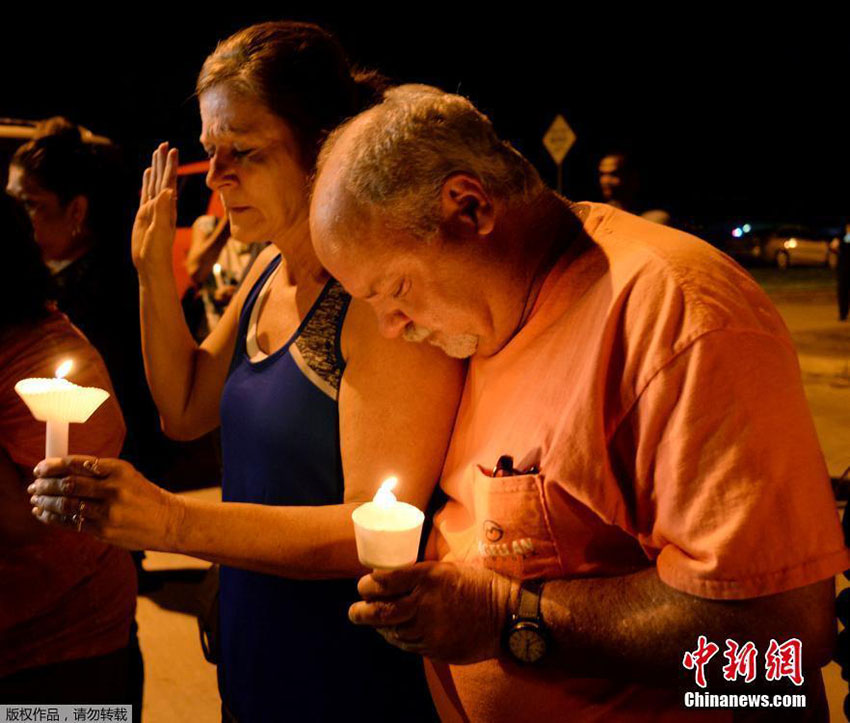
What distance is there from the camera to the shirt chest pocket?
1320mm

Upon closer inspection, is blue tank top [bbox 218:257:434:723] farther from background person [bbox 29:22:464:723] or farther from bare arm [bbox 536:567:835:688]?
bare arm [bbox 536:567:835:688]

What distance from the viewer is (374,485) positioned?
1.61m

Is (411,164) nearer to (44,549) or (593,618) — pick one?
(593,618)

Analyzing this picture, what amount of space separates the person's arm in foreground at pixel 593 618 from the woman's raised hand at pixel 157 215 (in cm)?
143

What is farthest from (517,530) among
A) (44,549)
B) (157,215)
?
(157,215)

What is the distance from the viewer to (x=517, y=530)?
4.42ft

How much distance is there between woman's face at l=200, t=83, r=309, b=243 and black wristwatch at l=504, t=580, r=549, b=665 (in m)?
1.05

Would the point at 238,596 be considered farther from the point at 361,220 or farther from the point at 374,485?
the point at 361,220

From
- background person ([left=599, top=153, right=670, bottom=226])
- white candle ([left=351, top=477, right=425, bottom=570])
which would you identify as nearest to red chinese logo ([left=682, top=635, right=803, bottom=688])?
white candle ([left=351, top=477, right=425, bottom=570])

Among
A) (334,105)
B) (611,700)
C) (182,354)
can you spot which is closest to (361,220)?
(334,105)

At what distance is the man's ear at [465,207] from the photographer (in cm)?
137

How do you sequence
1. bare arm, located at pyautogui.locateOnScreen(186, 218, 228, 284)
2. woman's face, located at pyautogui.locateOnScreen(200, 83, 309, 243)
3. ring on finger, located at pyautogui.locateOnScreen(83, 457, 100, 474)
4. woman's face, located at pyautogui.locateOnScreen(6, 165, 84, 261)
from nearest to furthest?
ring on finger, located at pyautogui.locateOnScreen(83, 457, 100, 474) → woman's face, located at pyautogui.locateOnScreen(200, 83, 309, 243) → woman's face, located at pyautogui.locateOnScreen(6, 165, 84, 261) → bare arm, located at pyautogui.locateOnScreen(186, 218, 228, 284)

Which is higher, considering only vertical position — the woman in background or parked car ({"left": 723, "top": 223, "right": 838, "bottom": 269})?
the woman in background

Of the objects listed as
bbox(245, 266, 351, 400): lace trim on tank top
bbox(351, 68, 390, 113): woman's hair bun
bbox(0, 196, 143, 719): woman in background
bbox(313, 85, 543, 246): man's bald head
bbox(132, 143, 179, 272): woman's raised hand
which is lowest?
bbox(0, 196, 143, 719): woman in background
